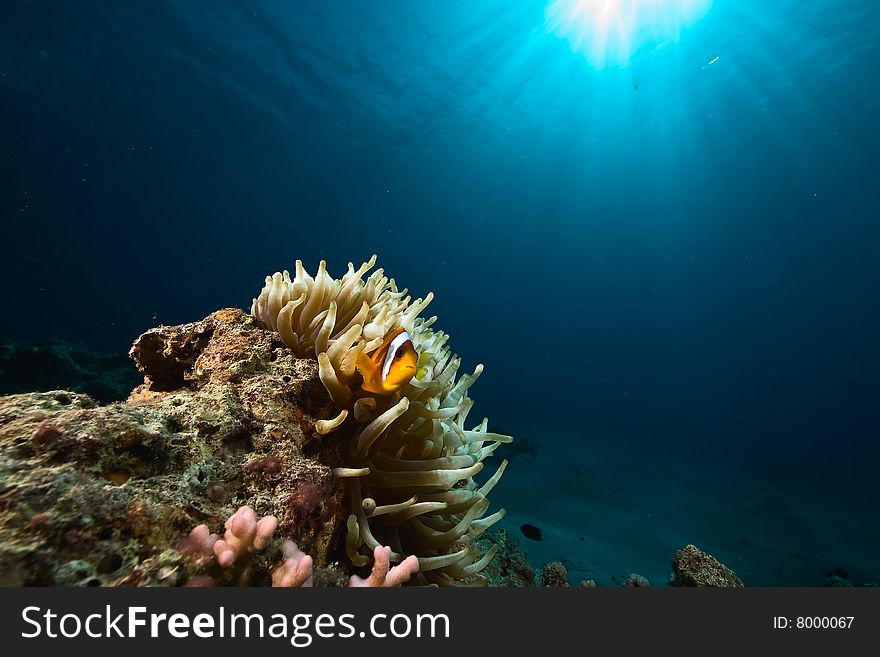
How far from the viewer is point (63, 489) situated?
1189mm

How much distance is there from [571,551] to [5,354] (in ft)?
45.1

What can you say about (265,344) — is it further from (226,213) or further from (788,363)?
(788,363)

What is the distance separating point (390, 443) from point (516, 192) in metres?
54.8

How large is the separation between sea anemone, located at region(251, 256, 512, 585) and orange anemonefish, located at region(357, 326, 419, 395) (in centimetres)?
10

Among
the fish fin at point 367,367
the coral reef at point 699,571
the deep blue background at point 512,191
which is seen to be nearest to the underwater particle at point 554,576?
the coral reef at point 699,571

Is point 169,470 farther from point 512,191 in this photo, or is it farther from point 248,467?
point 512,191

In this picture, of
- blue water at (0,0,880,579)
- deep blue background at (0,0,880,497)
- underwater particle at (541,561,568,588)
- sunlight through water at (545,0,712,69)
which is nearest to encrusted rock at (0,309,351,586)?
underwater particle at (541,561,568,588)

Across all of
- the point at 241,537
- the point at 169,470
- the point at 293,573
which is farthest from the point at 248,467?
the point at 293,573

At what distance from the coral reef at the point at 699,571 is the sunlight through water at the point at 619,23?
3108 cm

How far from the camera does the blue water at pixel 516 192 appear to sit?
27594mm

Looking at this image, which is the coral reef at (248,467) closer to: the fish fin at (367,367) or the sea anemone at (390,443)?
the sea anemone at (390,443)

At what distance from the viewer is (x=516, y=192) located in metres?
53.2

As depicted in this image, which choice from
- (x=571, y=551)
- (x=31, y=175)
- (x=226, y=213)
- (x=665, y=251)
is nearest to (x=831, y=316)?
(x=665, y=251)

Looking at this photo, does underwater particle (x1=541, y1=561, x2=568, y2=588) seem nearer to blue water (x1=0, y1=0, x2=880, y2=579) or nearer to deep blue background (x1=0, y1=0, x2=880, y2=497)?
blue water (x1=0, y1=0, x2=880, y2=579)
